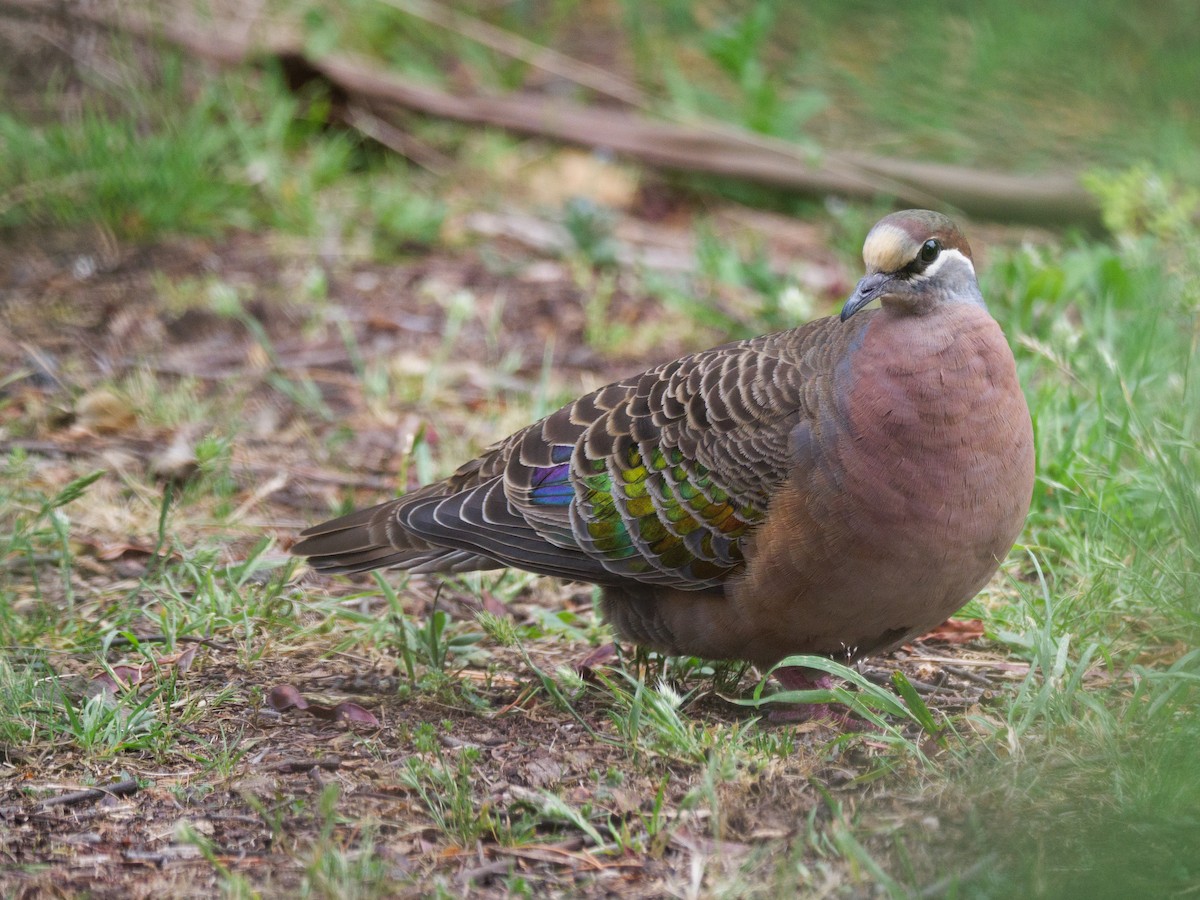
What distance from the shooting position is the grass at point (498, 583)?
9.49ft

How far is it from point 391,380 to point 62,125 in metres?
2.66

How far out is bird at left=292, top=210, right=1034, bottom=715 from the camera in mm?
3475

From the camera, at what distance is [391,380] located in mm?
6211

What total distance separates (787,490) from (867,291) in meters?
0.57

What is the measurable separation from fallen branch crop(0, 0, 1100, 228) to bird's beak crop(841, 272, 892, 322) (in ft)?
13.6

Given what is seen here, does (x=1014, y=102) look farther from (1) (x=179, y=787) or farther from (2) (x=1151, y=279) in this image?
(2) (x=1151, y=279)

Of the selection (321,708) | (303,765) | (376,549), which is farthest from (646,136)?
(303,765)

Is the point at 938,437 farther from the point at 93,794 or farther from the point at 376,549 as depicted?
the point at 93,794

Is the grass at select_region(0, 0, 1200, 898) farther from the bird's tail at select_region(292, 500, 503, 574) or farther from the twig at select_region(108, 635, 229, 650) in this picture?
the bird's tail at select_region(292, 500, 503, 574)

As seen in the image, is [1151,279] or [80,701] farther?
[1151,279]

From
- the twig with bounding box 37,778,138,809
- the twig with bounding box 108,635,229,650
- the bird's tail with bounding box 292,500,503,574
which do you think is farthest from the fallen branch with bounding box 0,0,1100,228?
the twig with bounding box 37,778,138,809

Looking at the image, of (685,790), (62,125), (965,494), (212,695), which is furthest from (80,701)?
(62,125)

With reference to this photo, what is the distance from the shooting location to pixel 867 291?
3650 millimetres

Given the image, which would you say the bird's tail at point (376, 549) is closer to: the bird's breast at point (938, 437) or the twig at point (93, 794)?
the twig at point (93, 794)
